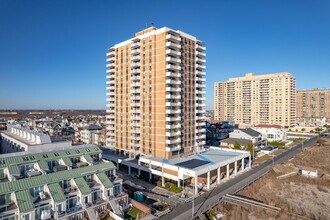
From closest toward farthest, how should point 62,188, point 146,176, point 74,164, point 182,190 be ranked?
point 62,188 → point 74,164 → point 182,190 → point 146,176

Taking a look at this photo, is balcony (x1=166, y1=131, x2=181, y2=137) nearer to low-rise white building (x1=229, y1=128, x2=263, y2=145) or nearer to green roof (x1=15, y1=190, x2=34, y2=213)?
green roof (x1=15, y1=190, x2=34, y2=213)

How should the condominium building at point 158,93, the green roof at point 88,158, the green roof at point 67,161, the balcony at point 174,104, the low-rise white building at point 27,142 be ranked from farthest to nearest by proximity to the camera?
the condominium building at point 158,93 → the balcony at point 174,104 → the low-rise white building at point 27,142 → the green roof at point 88,158 → the green roof at point 67,161

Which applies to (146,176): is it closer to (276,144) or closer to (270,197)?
(270,197)

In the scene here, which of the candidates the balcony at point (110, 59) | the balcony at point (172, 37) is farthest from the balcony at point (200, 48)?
the balcony at point (110, 59)

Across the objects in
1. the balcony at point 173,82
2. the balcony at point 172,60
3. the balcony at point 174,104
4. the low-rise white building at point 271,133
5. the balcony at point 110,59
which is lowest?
the low-rise white building at point 271,133

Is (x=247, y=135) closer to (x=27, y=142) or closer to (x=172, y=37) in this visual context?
(x=172, y=37)

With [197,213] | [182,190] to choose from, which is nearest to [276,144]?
[182,190]

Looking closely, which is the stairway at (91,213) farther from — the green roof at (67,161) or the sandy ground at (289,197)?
the sandy ground at (289,197)
